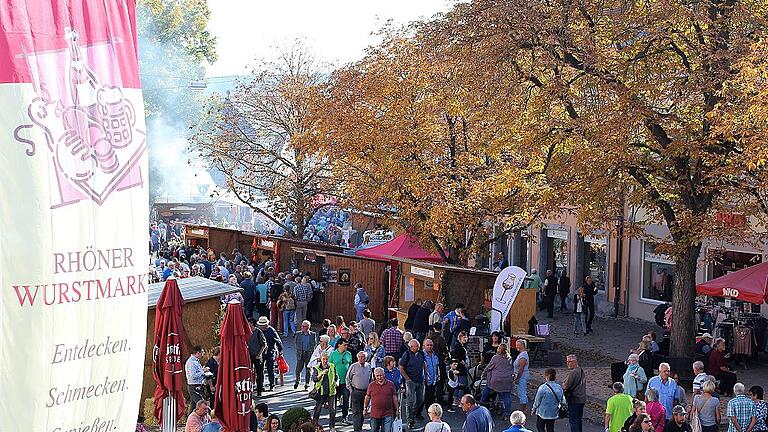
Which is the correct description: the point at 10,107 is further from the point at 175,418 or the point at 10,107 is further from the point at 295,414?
the point at 175,418

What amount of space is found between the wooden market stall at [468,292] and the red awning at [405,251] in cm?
273

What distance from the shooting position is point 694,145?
17.5m

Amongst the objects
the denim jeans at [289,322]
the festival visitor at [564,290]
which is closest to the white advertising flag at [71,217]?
the denim jeans at [289,322]

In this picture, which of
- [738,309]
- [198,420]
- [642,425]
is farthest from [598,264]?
[198,420]

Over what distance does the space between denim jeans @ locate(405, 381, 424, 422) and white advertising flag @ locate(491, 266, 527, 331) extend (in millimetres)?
4977

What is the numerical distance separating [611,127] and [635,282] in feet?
40.6

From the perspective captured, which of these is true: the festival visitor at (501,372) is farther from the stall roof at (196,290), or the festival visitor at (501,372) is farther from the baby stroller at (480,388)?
the stall roof at (196,290)

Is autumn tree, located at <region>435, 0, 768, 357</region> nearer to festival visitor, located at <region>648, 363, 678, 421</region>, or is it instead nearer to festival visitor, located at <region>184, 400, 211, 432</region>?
festival visitor, located at <region>648, 363, 678, 421</region>

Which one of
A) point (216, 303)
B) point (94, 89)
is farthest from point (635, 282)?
point (94, 89)

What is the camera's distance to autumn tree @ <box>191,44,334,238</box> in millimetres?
34750

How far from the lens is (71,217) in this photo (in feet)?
13.6

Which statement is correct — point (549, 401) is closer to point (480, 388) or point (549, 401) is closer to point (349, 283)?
point (480, 388)

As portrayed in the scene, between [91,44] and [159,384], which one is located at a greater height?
[91,44]

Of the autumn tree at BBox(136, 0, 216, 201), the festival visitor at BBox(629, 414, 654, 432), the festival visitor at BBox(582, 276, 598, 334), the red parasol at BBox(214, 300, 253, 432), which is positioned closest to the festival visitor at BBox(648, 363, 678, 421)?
the festival visitor at BBox(629, 414, 654, 432)
